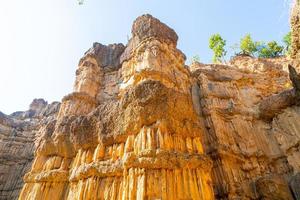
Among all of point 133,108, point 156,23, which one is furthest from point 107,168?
point 156,23

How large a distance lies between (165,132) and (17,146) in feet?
81.0

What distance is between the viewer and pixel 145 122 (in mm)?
11438

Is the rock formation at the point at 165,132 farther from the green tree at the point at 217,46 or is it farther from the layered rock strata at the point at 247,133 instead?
the green tree at the point at 217,46

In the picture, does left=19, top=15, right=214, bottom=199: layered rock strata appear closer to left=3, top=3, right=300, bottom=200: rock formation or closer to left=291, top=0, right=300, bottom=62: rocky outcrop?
left=3, top=3, right=300, bottom=200: rock formation

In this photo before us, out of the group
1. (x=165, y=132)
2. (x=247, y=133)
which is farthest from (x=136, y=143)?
(x=247, y=133)

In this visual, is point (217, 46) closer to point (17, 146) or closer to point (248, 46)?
point (248, 46)

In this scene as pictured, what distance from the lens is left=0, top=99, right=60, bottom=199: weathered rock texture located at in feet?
81.1

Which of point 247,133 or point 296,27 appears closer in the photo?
point 296,27

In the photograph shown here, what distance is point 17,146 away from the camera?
27828 mm

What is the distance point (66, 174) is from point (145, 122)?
21.0 ft

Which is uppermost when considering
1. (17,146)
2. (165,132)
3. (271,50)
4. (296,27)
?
(271,50)

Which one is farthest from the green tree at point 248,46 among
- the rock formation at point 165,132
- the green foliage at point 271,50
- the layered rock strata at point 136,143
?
the layered rock strata at point 136,143

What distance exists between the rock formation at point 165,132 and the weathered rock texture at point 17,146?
522 inches

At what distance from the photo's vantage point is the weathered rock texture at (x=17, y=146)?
24719 millimetres
